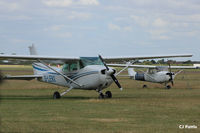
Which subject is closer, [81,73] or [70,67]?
[81,73]

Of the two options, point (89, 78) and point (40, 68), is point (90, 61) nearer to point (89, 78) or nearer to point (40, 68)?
point (89, 78)

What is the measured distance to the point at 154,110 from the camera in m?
15.1

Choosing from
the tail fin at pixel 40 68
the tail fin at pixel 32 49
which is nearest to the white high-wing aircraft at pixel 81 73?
the tail fin at pixel 40 68

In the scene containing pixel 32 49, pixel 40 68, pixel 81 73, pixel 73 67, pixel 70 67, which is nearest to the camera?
pixel 81 73

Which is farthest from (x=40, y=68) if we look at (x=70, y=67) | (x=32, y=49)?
(x=70, y=67)

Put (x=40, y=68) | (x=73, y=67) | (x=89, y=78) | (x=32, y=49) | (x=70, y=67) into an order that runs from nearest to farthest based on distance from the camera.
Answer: (x=89, y=78) < (x=73, y=67) < (x=70, y=67) < (x=40, y=68) < (x=32, y=49)

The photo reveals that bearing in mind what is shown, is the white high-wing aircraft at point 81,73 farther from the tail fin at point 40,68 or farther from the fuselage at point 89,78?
the tail fin at point 40,68

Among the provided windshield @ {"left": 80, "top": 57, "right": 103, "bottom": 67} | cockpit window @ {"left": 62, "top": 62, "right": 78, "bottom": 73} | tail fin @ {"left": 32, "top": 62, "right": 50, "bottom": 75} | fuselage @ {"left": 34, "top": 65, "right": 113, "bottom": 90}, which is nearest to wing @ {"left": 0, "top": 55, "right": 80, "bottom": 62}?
windshield @ {"left": 80, "top": 57, "right": 103, "bottom": 67}

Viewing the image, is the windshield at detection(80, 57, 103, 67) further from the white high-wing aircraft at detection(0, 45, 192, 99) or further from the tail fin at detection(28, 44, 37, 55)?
the tail fin at detection(28, 44, 37, 55)

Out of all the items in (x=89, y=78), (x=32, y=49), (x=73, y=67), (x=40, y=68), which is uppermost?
(x=32, y=49)

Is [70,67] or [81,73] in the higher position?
[70,67]

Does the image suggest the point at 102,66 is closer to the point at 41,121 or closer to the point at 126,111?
the point at 126,111

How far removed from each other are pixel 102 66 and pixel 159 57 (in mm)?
5507

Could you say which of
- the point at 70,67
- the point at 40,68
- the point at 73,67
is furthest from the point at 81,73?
the point at 40,68
